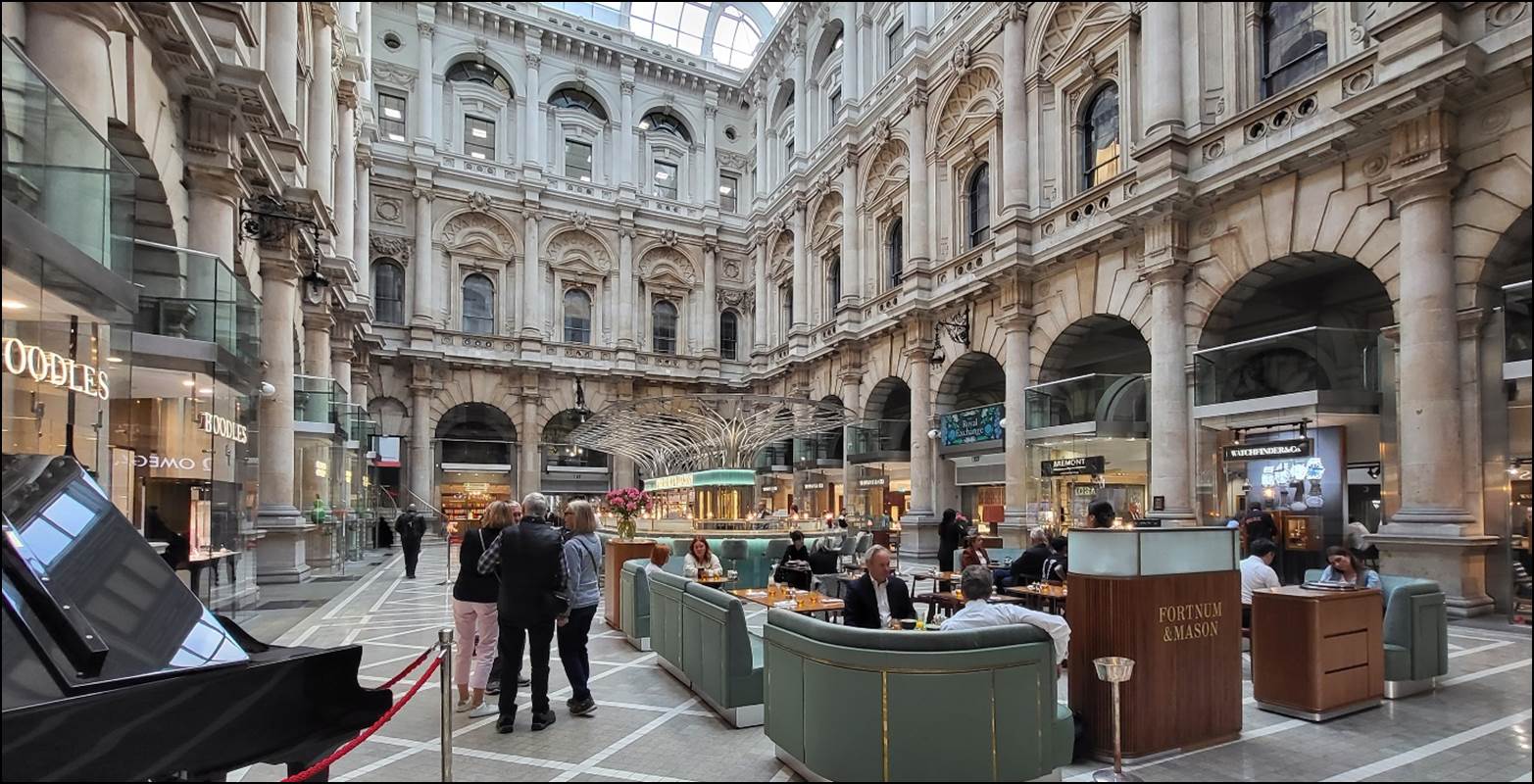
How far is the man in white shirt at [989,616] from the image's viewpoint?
14.1 ft

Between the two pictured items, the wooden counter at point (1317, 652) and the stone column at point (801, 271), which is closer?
the wooden counter at point (1317, 652)

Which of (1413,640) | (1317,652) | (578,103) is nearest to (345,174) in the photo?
(578,103)

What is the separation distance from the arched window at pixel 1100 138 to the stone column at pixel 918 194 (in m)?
5.46

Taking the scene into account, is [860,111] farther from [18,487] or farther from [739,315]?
[18,487]

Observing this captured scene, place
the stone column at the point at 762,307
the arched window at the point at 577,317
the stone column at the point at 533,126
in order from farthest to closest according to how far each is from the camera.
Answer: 1. the stone column at the point at 762,307
2. the arched window at the point at 577,317
3. the stone column at the point at 533,126

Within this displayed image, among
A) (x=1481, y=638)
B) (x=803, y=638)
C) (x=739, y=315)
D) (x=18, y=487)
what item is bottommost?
(x=1481, y=638)

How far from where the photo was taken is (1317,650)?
5496 mm

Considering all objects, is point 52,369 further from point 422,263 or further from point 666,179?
point 666,179

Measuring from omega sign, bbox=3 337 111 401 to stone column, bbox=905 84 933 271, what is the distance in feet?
60.6

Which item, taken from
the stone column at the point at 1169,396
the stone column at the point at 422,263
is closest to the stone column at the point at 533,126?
the stone column at the point at 422,263

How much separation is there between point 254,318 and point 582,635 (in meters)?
5.47

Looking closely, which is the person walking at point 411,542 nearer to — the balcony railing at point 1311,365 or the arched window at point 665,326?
the balcony railing at point 1311,365

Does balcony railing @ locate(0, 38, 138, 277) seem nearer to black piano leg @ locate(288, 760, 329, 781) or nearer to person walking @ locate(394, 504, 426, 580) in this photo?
black piano leg @ locate(288, 760, 329, 781)

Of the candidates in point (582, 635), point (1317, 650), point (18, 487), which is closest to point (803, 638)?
point (582, 635)
